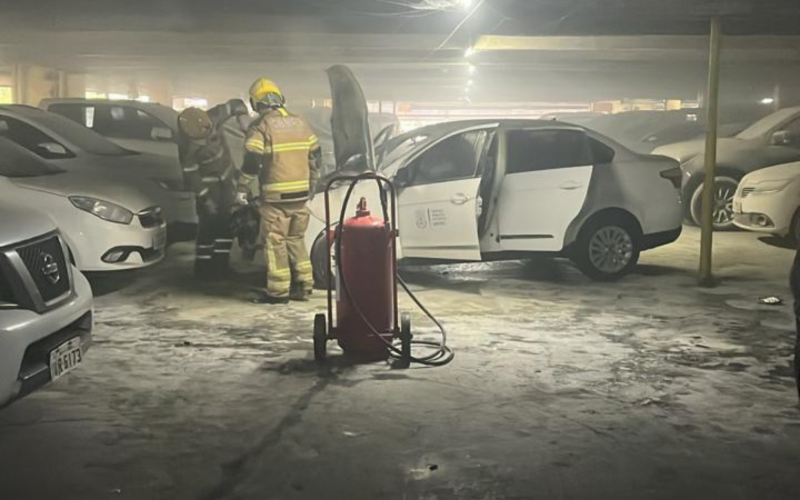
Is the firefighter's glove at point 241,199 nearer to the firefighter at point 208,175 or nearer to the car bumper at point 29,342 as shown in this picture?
the firefighter at point 208,175

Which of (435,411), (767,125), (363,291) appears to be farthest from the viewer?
(767,125)

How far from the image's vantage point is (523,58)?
1734 cm

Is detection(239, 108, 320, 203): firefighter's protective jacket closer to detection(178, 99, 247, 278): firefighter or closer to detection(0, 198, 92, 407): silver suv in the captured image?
detection(178, 99, 247, 278): firefighter

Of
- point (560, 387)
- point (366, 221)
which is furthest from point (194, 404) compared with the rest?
point (560, 387)

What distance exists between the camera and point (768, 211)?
397 inches

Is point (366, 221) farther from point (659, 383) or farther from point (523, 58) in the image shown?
point (523, 58)

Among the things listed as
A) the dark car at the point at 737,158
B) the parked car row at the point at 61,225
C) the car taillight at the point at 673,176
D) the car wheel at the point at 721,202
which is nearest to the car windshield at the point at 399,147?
the parked car row at the point at 61,225

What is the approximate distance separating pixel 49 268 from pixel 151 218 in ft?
12.0

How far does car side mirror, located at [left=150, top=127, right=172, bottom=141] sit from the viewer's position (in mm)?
10750

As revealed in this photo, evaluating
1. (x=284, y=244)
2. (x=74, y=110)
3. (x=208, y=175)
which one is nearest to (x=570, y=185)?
(x=284, y=244)

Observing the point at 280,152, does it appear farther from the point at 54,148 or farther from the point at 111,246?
the point at 54,148

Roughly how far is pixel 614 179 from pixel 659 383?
3383 millimetres

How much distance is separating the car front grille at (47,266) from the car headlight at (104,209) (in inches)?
115

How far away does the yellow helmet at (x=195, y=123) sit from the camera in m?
8.29
